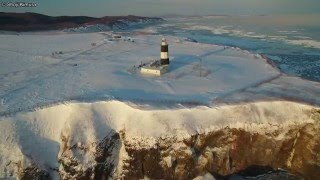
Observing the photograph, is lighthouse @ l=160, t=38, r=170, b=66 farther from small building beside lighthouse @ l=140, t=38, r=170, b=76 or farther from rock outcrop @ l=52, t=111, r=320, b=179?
rock outcrop @ l=52, t=111, r=320, b=179

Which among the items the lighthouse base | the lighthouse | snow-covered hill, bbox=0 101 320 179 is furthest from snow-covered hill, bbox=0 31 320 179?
the lighthouse

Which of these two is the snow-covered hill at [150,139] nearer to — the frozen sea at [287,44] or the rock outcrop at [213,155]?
the rock outcrop at [213,155]

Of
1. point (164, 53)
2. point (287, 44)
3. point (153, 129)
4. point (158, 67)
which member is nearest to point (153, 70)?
point (158, 67)

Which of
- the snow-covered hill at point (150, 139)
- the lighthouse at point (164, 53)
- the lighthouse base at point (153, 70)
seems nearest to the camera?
the snow-covered hill at point (150, 139)

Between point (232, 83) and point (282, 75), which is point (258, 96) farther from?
point (282, 75)

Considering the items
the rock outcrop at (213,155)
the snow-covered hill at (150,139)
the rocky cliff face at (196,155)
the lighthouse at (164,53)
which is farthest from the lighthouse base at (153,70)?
the rock outcrop at (213,155)

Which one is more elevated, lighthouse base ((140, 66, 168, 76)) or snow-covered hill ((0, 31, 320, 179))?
lighthouse base ((140, 66, 168, 76))

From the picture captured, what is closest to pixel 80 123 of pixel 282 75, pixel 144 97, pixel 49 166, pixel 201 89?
pixel 49 166

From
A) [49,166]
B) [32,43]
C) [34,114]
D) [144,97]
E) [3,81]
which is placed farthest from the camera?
[32,43]
